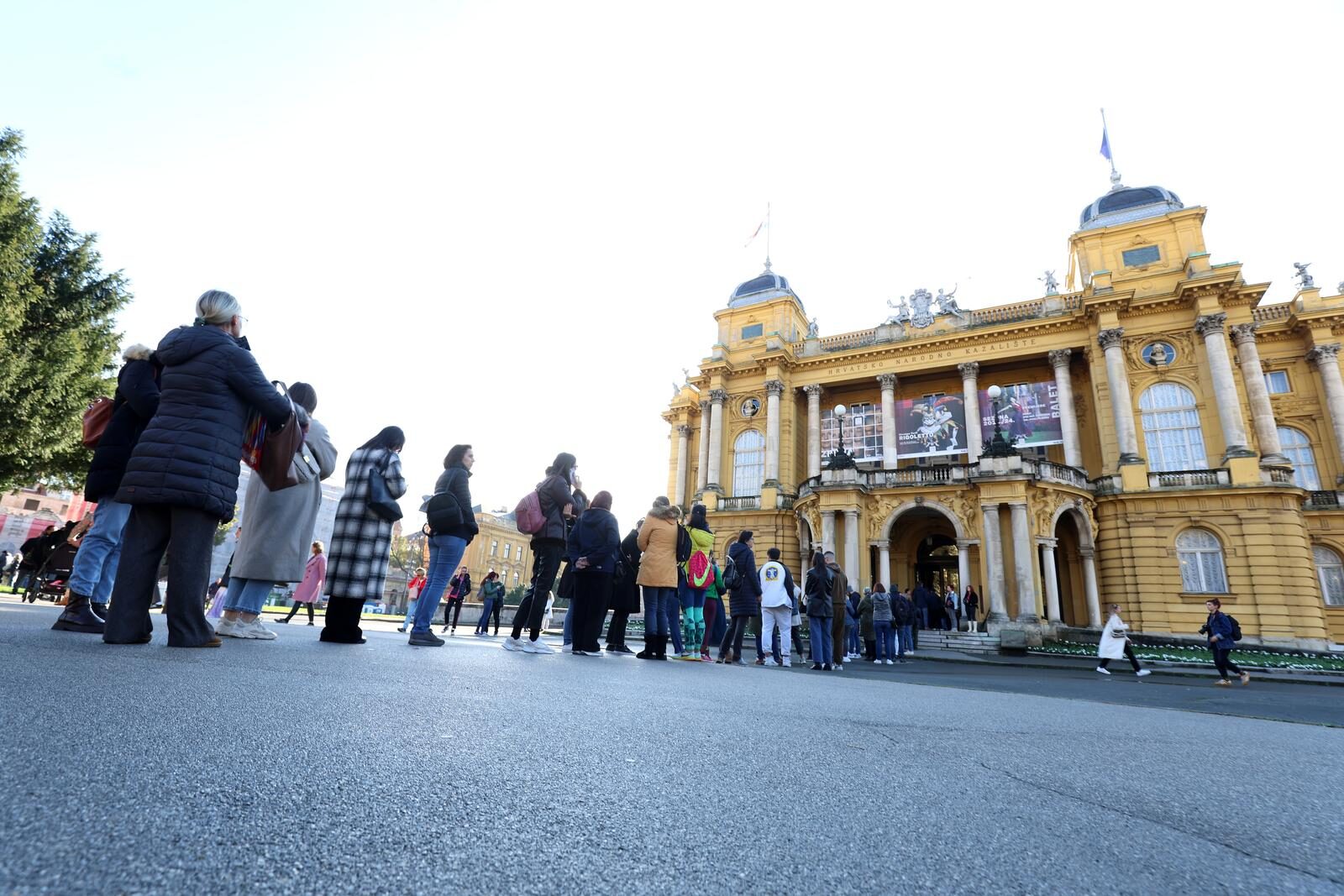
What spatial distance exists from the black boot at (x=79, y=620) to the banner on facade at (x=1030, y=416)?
28.0 m

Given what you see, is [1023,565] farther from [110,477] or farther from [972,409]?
[110,477]

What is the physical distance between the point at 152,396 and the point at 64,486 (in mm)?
19328

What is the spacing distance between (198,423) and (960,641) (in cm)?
2025

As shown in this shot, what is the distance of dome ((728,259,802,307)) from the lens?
3759cm

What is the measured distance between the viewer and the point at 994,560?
21891 millimetres

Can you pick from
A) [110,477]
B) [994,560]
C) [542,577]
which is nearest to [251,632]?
[110,477]

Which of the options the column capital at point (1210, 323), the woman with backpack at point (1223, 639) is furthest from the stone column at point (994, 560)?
the column capital at point (1210, 323)

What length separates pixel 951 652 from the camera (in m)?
17.9

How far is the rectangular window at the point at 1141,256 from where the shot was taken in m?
28.5

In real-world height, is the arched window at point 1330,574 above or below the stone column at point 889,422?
below

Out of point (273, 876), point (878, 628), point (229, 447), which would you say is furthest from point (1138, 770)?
point (878, 628)

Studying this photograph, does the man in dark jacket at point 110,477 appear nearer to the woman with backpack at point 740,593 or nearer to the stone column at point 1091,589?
the woman with backpack at point 740,593

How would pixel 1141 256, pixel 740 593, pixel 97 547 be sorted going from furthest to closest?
pixel 1141 256 → pixel 740 593 → pixel 97 547

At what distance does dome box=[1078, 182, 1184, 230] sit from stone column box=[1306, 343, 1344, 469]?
8639mm
